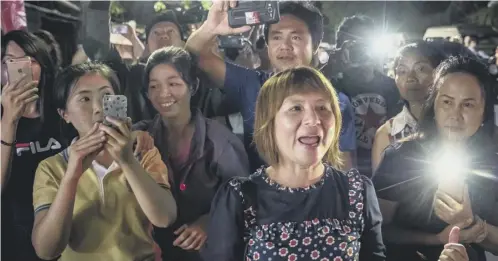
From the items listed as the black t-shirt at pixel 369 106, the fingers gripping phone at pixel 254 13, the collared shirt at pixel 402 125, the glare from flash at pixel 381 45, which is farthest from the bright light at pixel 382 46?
the fingers gripping phone at pixel 254 13

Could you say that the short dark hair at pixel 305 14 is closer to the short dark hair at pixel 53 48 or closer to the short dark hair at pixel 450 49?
the short dark hair at pixel 450 49

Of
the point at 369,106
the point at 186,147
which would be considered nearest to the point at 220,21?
the point at 186,147

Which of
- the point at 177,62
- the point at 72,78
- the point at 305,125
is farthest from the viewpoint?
the point at 177,62

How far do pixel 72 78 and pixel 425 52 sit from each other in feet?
3.28

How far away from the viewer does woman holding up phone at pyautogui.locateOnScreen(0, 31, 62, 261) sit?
1312 mm

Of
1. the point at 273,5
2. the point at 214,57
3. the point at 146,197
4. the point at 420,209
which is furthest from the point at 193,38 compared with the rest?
the point at 420,209

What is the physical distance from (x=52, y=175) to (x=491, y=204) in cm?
113

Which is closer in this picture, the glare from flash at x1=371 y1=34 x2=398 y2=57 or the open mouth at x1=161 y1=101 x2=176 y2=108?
the open mouth at x1=161 y1=101 x2=176 y2=108

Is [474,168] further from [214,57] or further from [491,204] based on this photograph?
[214,57]

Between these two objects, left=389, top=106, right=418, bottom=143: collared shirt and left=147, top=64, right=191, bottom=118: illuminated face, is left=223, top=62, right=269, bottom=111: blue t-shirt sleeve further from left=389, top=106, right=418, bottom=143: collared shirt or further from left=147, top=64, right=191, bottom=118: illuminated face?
left=389, top=106, right=418, bottom=143: collared shirt

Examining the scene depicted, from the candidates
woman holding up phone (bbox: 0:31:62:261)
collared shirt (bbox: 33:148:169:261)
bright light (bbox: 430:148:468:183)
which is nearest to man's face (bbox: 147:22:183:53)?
woman holding up phone (bbox: 0:31:62:261)

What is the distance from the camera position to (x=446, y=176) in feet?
4.36

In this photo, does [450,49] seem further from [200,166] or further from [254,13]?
[200,166]

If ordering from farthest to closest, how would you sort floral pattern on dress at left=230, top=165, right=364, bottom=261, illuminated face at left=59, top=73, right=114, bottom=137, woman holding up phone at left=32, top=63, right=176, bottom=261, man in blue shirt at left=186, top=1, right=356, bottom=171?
1. man in blue shirt at left=186, top=1, right=356, bottom=171
2. illuminated face at left=59, top=73, right=114, bottom=137
3. woman holding up phone at left=32, top=63, right=176, bottom=261
4. floral pattern on dress at left=230, top=165, right=364, bottom=261
